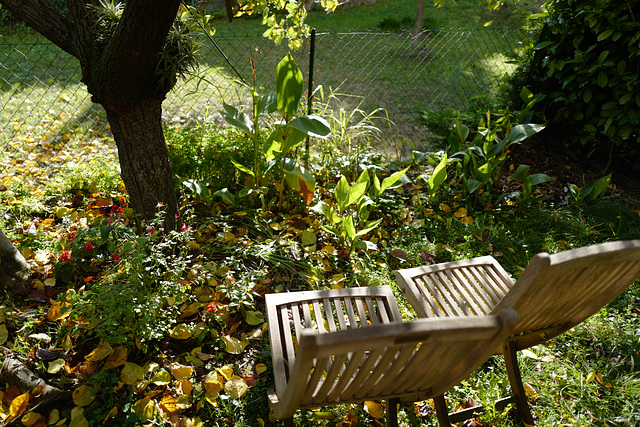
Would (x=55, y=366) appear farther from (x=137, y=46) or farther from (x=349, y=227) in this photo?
(x=349, y=227)

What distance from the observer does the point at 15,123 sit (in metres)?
4.26

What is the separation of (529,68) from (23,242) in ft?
15.2

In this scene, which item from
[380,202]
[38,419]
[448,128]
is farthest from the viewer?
[448,128]

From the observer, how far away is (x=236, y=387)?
1.96 m

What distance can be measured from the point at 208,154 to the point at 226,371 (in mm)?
1638

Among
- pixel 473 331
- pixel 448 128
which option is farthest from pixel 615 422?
pixel 448 128

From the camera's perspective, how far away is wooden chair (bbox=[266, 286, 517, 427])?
1044 mm

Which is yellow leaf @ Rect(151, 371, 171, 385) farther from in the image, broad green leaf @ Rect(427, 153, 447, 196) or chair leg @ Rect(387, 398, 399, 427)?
broad green leaf @ Rect(427, 153, 447, 196)

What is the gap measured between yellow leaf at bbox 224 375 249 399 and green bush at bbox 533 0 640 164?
3.67 meters

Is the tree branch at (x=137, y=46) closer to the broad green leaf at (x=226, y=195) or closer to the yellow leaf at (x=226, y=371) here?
the broad green leaf at (x=226, y=195)

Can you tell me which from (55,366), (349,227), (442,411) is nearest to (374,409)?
(442,411)

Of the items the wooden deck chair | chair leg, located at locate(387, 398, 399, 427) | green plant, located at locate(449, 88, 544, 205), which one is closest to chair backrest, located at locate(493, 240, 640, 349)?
the wooden deck chair

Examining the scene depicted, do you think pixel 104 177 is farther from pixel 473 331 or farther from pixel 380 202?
pixel 473 331

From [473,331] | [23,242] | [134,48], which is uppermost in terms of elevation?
[134,48]
